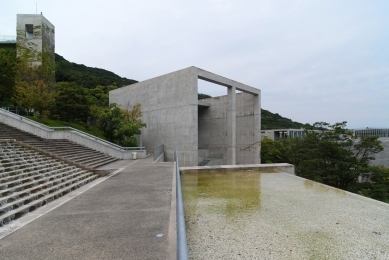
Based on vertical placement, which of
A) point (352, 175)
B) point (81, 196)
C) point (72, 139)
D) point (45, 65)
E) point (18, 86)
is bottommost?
point (352, 175)

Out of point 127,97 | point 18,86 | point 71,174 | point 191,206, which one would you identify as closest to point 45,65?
point 18,86

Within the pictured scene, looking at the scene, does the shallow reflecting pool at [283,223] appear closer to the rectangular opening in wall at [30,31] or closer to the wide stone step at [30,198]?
the wide stone step at [30,198]

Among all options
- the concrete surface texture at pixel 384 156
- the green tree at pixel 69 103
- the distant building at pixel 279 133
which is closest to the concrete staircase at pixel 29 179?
the green tree at pixel 69 103

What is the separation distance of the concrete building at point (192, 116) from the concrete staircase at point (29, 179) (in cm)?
980

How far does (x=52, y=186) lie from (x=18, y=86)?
1725 centimetres

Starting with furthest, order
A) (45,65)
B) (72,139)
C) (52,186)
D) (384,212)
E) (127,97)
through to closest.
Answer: (45,65)
(127,97)
(72,139)
(52,186)
(384,212)

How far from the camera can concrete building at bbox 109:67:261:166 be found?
1748 centimetres

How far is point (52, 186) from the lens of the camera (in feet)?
20.7

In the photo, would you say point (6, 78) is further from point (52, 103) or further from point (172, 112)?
point (172, 112)

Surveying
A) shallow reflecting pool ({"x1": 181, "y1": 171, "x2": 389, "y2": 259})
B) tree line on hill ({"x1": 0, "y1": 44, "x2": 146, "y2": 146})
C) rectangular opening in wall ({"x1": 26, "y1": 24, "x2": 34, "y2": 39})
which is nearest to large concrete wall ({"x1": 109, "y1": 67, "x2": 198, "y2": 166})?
tree line on hill ({"x1": 0, "y1": 44, "x2": 146, "y2": 146})

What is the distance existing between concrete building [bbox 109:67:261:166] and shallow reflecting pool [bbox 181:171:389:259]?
1043cm

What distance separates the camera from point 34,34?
92.2 ft

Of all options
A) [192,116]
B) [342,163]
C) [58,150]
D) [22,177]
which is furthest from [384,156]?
[22,177]

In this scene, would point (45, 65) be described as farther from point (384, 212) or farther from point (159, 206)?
point (384, 212)
